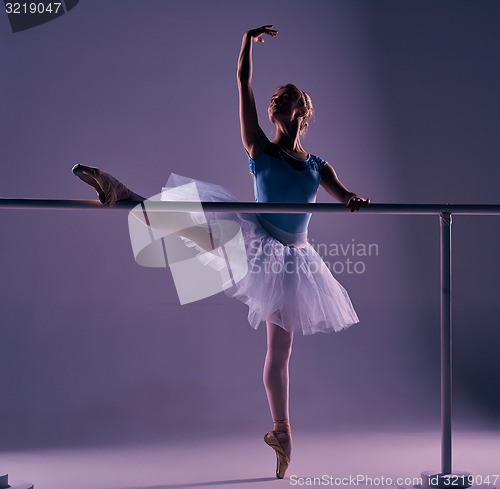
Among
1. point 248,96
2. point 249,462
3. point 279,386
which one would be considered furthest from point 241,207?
point 249,462

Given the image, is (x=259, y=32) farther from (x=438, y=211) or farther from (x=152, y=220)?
(x=438, y=211)

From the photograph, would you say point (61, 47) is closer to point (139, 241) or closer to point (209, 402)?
point (139, 241)

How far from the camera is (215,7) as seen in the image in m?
3.83

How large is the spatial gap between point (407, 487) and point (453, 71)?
2.31 m

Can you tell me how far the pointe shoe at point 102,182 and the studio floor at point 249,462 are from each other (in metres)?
0.82

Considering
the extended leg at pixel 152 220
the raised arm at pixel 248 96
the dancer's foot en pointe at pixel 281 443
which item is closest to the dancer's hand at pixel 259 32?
the raised arm at pixel 248 96

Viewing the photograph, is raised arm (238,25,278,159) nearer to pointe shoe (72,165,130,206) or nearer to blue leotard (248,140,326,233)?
blue leotard (248,140,326,233)

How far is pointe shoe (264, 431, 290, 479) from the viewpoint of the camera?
2.35 m

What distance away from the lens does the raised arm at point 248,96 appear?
2.39 meters

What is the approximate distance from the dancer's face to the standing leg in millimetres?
656

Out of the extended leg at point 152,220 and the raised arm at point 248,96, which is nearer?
the extended leg at point 152,220

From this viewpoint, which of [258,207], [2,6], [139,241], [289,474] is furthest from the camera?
[2,6]

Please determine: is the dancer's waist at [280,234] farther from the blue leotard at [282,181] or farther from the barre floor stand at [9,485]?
the barre floor stand at [9,485]

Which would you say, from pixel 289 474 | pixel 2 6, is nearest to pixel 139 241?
pixel 289 474
